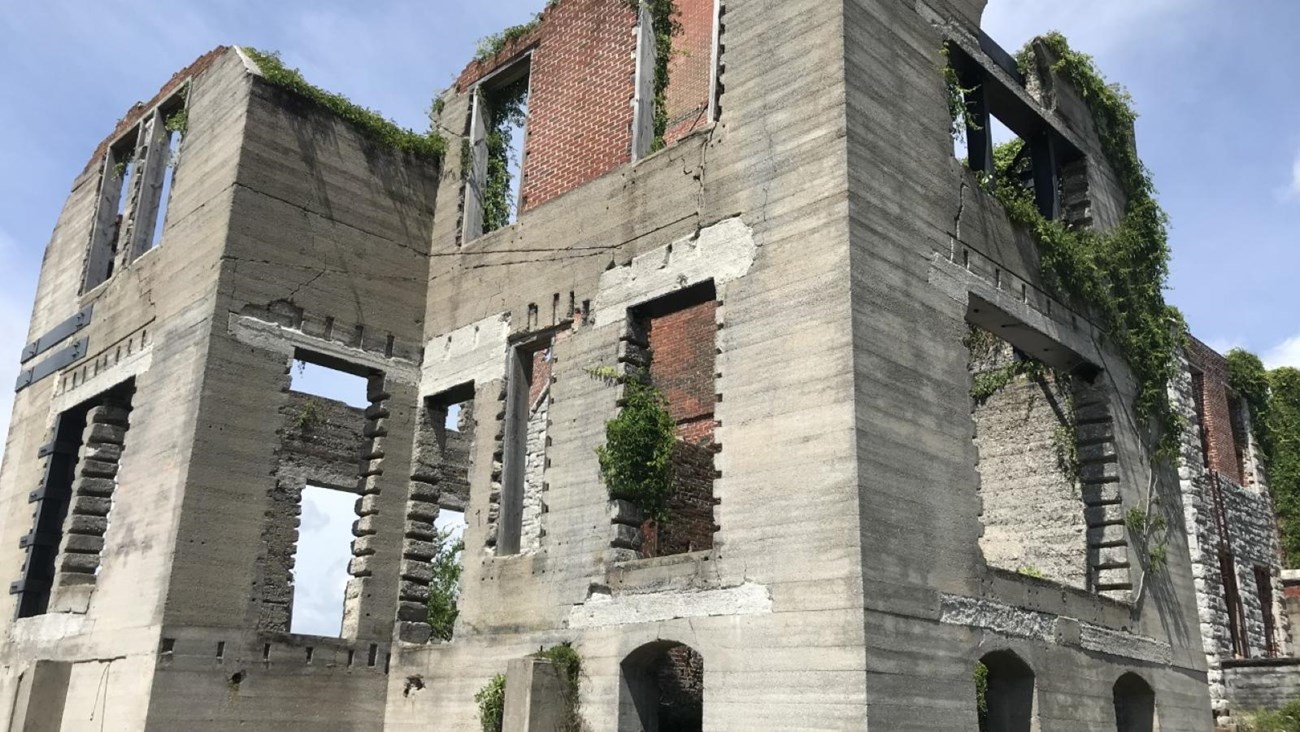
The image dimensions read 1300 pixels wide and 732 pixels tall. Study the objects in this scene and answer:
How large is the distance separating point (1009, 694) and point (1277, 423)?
14.8 m

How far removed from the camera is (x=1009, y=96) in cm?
1393

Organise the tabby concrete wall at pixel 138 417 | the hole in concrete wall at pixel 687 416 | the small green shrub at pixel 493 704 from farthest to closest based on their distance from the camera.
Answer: the hole in concrete wall at pixel 687 416 < the tabby concrete wall at pixel 138 417 < the small green shrub at pixel 493 704

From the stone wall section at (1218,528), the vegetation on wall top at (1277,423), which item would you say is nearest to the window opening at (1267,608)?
the stone wall section at (1218,528)

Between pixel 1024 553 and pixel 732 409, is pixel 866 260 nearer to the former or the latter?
pixel 732 409

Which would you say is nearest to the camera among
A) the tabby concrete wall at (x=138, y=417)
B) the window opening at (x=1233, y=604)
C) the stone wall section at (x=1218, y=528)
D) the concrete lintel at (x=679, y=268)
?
the concrete lintel at (x=679, y=268)

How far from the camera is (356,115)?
15.4 metres

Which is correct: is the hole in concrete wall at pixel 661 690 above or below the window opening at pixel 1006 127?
below

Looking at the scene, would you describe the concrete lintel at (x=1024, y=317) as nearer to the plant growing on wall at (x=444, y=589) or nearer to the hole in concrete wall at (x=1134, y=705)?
the hole in concrete wall at (x=1134, y=705)

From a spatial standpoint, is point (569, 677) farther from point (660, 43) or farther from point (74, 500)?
→ point (74, 500)

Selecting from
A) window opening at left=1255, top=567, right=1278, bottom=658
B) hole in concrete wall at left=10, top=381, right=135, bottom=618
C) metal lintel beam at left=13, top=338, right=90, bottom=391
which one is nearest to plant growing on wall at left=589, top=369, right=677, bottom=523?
hole in concrete wall at left=10, top=381, right=135, bottom=618

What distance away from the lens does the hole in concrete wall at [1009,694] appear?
11.0 metres

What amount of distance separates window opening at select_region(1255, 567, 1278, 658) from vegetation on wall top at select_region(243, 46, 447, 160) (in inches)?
653

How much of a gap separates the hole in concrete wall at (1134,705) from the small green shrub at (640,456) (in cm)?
603

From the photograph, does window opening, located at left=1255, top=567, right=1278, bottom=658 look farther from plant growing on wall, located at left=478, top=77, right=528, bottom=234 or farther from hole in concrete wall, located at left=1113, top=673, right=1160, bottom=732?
plant growing on wall, located at left=478, top=77, right=528, bottom=234
